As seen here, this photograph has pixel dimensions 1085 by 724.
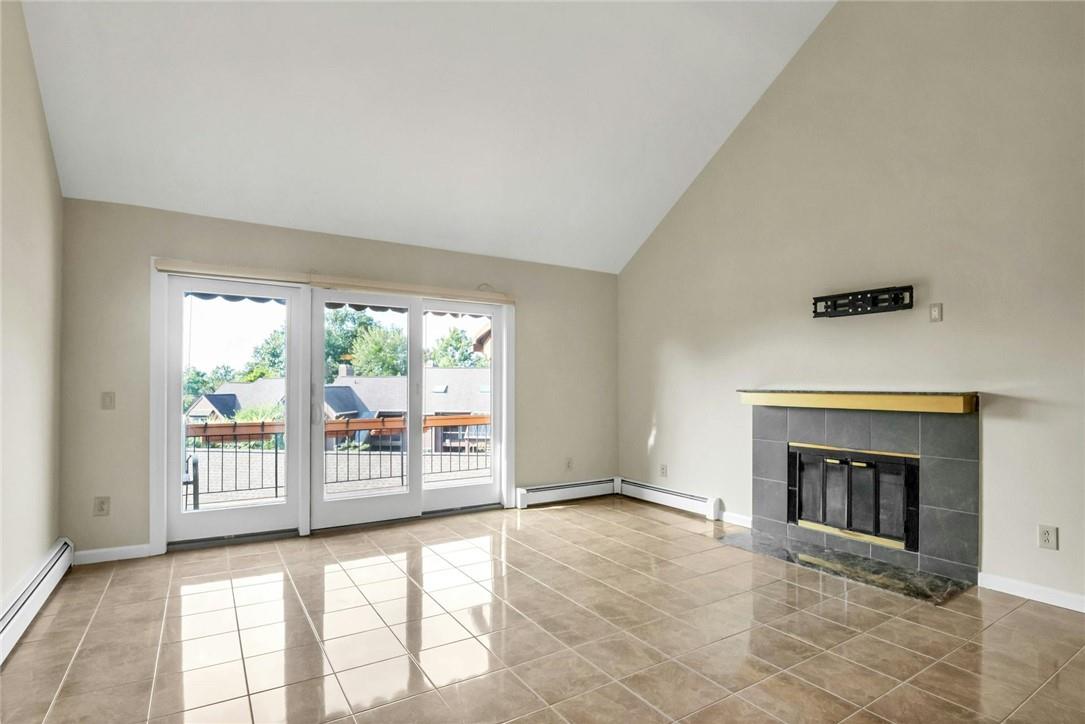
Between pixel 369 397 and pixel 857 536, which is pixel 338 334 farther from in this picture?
pixel 857 536

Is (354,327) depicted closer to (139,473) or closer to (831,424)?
(139,473)

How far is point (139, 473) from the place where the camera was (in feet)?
12.7

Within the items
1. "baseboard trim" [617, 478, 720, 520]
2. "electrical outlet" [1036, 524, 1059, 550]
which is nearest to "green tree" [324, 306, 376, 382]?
"baseboard trim" [617, 478, 720, 520]

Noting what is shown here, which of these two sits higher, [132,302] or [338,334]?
[132,302]

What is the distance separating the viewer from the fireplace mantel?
10.9 feet

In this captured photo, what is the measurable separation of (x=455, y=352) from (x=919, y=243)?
3561 millimetres

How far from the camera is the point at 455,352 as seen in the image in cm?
522

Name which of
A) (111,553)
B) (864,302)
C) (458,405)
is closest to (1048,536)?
(864,302)

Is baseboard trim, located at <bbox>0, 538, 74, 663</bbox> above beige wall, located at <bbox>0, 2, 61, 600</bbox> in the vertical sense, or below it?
below

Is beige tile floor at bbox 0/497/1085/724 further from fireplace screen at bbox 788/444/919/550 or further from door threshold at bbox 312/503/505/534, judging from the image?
door threshold at bbox 312/503/505/534

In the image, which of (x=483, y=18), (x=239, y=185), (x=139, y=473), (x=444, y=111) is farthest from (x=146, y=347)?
(x=483, y=18)

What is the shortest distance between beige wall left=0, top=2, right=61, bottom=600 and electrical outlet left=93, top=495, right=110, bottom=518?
21 cm

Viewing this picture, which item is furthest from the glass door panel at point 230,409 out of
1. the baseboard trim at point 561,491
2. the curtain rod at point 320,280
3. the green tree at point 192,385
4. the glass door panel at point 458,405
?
the baseboard trim at point 561,491

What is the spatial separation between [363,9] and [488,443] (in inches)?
138
